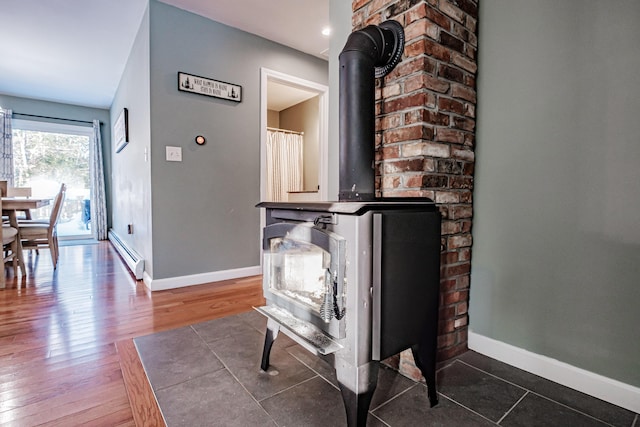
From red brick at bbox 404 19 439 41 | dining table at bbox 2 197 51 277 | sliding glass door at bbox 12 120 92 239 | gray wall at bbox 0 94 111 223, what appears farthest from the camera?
sliding glass door at bbox 12 120 92 239

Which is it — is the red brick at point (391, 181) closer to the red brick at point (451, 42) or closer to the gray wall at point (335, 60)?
the gray wall at point (335, 60)

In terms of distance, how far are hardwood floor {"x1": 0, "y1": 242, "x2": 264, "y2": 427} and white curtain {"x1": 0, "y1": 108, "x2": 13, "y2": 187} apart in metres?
2.81

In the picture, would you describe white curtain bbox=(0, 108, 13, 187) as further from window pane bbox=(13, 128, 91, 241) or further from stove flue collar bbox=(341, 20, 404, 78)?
stove flue collar bbox=(341, 20, 404, 78)

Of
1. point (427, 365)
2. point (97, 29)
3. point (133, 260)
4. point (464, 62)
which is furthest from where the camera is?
point (133, 260)

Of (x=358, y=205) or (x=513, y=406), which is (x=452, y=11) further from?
(x=513, y=406)

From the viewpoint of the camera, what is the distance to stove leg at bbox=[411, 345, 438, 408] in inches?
45.8

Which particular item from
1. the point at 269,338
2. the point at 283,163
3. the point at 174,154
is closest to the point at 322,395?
the point at 269,338

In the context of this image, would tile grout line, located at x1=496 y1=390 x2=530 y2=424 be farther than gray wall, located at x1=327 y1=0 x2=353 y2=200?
No

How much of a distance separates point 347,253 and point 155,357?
1181mm

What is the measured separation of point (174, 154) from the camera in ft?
8.98

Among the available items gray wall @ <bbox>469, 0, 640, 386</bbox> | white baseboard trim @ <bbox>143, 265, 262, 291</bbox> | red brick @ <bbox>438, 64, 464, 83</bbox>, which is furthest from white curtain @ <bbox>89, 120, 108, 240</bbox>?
gray wall @ <bbox>469, 0, 640, 386</bbox>

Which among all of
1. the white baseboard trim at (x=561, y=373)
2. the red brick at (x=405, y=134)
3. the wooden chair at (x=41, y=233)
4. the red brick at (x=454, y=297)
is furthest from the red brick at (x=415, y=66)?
the wooden chair at (x=41, y=233)

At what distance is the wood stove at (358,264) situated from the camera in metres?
0.98

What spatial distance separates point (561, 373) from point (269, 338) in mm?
1203
